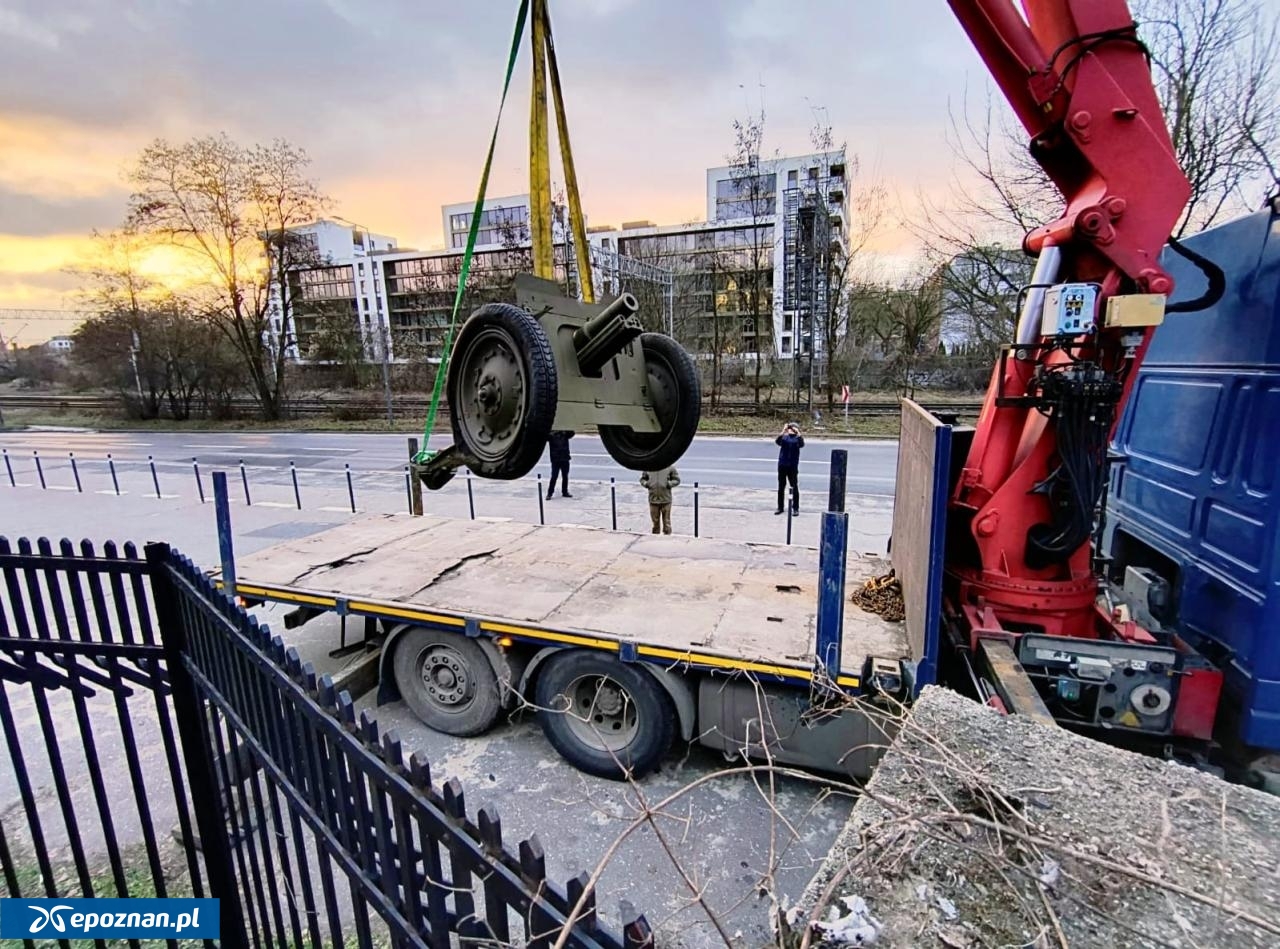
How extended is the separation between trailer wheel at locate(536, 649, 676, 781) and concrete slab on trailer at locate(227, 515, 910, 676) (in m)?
0.31

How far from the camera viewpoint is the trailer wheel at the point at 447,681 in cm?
451

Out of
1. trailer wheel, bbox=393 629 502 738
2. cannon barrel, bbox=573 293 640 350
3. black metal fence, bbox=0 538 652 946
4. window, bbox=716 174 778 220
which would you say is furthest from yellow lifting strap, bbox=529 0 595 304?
window, bbox=716 174 778 220

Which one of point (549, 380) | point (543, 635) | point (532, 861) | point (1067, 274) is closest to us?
point (532, 861)

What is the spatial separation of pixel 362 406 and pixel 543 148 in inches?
1145

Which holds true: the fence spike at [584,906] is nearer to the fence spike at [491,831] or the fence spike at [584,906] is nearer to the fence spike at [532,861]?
the fence spike at [532,861]

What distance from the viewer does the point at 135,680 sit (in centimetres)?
220

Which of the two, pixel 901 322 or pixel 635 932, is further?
pixel 901 322

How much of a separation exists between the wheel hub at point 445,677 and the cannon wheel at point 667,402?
205cm

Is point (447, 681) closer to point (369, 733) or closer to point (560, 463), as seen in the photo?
point (369, 733)

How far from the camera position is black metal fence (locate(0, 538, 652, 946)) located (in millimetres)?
1151

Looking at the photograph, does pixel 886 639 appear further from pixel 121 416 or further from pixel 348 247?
pixel 348 247

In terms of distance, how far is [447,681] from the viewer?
468 centimetres

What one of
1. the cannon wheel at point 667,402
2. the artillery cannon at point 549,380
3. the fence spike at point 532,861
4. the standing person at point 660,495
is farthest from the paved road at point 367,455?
the fence spike at point 532,861

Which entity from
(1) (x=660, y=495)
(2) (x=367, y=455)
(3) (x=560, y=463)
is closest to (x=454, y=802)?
(1) (x=660, y=495)
